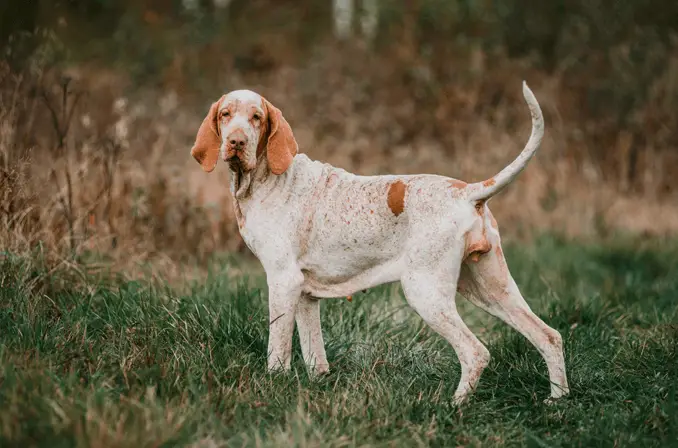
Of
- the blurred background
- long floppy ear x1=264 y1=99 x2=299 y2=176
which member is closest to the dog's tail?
long floppy ear x1=264 y1=99 x2=299 y2=176

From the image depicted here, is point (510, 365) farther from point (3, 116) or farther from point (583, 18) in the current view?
point (583, 18)

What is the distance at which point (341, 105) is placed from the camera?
11062 mm

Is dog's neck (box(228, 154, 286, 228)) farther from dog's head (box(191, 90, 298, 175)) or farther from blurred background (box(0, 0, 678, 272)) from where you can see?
blurred background (box(0, 0, 678, 272))

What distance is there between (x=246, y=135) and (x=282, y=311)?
2.79 feet

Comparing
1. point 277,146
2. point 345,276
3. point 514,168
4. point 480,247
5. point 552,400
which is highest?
point 277,146

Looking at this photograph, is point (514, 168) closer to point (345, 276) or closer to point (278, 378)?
point (345, 276)

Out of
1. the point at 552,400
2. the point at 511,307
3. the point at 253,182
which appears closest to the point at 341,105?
A: the point at 253,182

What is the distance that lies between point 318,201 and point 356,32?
9365 millimetres

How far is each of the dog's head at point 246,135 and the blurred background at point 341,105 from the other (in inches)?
61.1

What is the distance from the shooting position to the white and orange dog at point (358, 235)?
3.44 m

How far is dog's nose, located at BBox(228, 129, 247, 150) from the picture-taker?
11.4ft

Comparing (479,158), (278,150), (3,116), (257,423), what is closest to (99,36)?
(479,158)

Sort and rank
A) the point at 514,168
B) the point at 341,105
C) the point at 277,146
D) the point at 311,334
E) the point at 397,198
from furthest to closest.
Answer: the point at 341,105
the point at 311,334
the point at 277,146
the point at 397,198
the point at 514,168

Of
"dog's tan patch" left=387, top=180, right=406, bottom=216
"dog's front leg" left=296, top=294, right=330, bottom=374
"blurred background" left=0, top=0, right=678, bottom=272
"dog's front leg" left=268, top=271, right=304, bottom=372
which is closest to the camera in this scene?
"dog's tan patch" left=387, top=180, right=406, bottom=216
